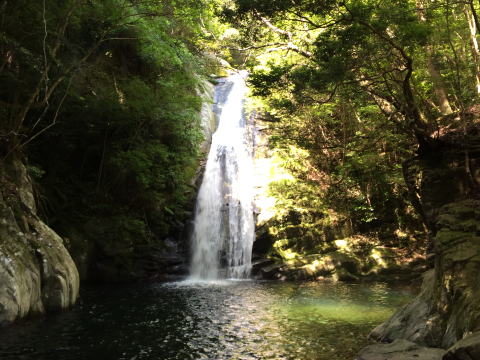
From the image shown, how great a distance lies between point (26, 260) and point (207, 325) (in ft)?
14.1

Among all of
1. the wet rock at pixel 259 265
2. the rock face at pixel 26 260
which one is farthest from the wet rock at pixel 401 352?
the wet rock at pixel 259 265

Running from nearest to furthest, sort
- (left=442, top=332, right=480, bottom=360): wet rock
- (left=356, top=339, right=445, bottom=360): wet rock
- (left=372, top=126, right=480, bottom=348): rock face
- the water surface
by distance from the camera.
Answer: (left=442, top=332, right=480, bottom=360): wet rock < (left=356, top=339, right=445, bottom=360): wet rock < (left=372, top=126, right=480, bottom=348): rock face < the water surface

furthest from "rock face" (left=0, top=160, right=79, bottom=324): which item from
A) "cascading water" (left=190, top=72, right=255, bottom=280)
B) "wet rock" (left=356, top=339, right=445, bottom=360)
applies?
"cascading water" (left=190, top=72, right=255, bottom=280)

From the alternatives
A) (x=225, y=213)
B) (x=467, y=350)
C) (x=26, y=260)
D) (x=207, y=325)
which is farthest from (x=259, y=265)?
(x=467, y=350)

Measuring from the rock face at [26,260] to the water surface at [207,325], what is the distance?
0.43 metres

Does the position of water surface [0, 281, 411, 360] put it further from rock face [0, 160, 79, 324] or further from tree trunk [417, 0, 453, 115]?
tree trunk [417, 0, 453, 115]

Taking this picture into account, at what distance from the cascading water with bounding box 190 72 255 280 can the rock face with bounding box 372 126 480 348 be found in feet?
33.8

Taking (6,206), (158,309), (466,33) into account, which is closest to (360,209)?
(466,33)

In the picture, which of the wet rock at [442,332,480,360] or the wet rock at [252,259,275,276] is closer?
the wet rock at [442,332,480,360]

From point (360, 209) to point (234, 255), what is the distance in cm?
665

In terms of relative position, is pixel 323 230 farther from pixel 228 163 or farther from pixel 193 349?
pixel 193 349

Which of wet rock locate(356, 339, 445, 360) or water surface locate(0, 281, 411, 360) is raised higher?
wet rock locate(356, 339, 445, 360)

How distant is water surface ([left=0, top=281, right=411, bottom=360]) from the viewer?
22.3 feet

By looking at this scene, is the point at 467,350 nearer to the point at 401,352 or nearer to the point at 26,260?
the point at 401,352
